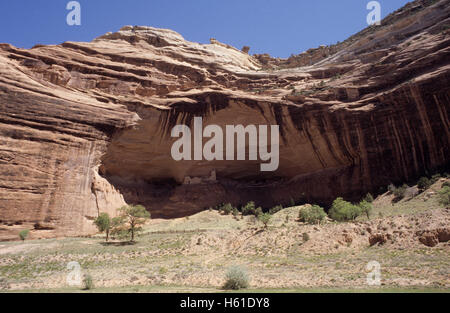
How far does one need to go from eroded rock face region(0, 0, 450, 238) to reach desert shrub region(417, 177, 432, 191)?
255 centimetres

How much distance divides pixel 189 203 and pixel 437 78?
25.2 meters

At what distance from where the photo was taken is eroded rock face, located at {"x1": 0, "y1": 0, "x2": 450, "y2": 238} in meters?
24.0

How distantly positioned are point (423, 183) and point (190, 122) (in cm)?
2137

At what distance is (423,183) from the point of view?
2428 centimetres

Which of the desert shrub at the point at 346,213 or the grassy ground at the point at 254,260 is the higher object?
the desert shrub at the point at 346,213

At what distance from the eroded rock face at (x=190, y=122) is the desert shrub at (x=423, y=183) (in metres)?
2.55

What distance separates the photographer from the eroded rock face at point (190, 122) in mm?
24031

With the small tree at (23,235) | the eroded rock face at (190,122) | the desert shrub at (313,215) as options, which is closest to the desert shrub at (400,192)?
the eroded rock face at (190,122)

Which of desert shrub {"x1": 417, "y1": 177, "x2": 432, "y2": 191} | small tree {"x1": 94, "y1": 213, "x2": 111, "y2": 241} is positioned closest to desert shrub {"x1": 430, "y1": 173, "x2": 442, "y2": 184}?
desert shrub {"x1": 417, "y1": 177, "x2": 432, "y2": 191}

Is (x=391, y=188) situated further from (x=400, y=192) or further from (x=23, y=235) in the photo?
(x=23, y=235)

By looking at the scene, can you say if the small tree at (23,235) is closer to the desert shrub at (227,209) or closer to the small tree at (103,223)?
the small tree at (103,223)

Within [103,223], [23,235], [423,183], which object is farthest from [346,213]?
[23,235]

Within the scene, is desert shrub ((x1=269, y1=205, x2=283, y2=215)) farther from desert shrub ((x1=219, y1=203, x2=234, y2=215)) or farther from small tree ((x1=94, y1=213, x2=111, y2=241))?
small tree ((x1=94, y1=213, x2=111, y2=241))
